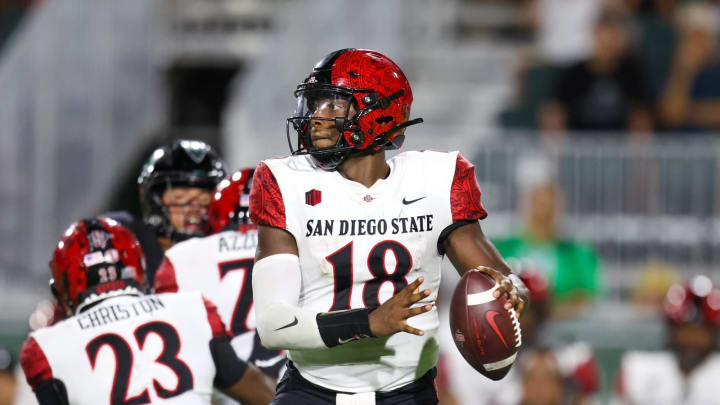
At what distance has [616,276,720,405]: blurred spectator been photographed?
673 centimetres

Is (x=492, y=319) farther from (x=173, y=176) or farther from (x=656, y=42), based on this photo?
(x=656, y=42)

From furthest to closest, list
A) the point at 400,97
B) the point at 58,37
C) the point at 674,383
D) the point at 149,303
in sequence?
the point at 58,37
the point at 674,383
the point at 149,303
the point at 400,97

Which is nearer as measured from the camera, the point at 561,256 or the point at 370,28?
the point at 561,256

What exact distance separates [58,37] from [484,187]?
370 centimetres

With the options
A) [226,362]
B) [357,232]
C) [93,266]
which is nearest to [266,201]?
[357,232]

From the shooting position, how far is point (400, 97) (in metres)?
4.04

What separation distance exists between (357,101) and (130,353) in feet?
3.94

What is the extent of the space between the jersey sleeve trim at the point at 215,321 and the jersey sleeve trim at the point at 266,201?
603 mm

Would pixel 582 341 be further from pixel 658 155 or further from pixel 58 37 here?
pixel 58 37

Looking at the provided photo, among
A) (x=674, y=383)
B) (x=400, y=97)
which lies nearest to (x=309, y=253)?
(x=400, y=97)

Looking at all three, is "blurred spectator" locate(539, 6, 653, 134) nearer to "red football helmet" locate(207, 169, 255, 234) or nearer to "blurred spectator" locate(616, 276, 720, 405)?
"blurred spectator" locate(616, 276, 720, 405)

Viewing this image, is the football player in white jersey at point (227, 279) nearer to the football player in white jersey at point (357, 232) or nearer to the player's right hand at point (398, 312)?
the football player in white jersey at point (357, 232)

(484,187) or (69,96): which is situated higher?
(69,96)

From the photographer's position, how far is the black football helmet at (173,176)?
17.2ft
